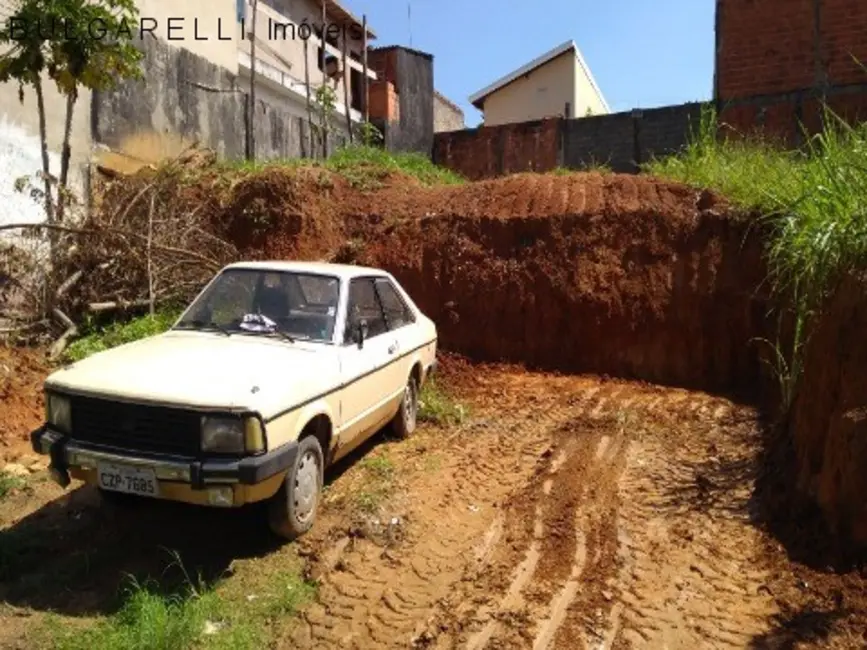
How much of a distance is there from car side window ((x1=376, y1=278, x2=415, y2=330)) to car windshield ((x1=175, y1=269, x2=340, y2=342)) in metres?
0.79

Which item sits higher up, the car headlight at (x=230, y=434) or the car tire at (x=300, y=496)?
the car headlight at (x=230, y=434)

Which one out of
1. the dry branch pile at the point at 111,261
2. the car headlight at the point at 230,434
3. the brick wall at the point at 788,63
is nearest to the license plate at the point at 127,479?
the car headlight at the point at 230,434

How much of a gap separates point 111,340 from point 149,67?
17.0 feet

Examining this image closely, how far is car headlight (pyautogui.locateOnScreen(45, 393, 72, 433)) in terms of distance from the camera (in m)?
4.31

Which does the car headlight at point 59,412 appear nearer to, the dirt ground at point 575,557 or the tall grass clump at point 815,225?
the dirt ground at point 575,557

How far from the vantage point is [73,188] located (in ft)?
32.3

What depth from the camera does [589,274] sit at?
9.49 m

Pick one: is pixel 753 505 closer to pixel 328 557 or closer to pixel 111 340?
pixel 328 557

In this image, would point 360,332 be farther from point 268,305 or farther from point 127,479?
point 127,479

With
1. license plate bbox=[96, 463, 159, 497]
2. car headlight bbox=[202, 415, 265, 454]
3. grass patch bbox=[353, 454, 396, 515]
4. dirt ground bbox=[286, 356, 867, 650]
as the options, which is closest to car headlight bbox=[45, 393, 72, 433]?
license plate bbox=[96, 463, 159, 497]

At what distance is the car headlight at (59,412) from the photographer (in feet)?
14.1

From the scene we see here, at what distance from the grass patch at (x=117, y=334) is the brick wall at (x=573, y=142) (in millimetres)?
8065

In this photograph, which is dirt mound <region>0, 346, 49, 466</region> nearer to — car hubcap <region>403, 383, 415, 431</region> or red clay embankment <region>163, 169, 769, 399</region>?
car hubcap <region>403, 383, 415, 431</region>

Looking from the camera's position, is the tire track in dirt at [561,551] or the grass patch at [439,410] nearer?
the tire track in dirt at [561,551]
